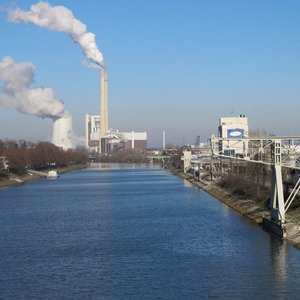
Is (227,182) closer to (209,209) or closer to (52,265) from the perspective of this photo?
(209,209)

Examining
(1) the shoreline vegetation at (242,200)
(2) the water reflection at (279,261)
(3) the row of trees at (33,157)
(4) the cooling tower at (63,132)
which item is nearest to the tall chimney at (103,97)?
(4) the cooling tower at (63,132)

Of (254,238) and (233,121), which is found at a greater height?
(233,121)

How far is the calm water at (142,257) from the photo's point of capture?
11328 mm

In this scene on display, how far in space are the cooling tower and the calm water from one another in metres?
63.2

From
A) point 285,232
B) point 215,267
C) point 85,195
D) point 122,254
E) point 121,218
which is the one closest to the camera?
point 215,267

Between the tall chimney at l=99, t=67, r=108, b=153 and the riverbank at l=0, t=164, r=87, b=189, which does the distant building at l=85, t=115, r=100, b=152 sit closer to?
the tall chimney at l=99, t=67, r=108, b=153

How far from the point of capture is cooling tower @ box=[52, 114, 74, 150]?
87625mm

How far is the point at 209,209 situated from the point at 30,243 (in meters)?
11.3

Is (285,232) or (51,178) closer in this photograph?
(285,232)

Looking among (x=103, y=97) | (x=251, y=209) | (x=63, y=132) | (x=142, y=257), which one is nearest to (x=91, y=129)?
(x=103, y=97)

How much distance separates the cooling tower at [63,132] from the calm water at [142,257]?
63188mm

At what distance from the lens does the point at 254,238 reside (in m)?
17.1

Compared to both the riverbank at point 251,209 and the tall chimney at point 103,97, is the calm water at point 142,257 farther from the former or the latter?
the tall chimney at point 103,97

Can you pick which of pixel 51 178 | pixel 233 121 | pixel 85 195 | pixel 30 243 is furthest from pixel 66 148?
pixel 30 243
